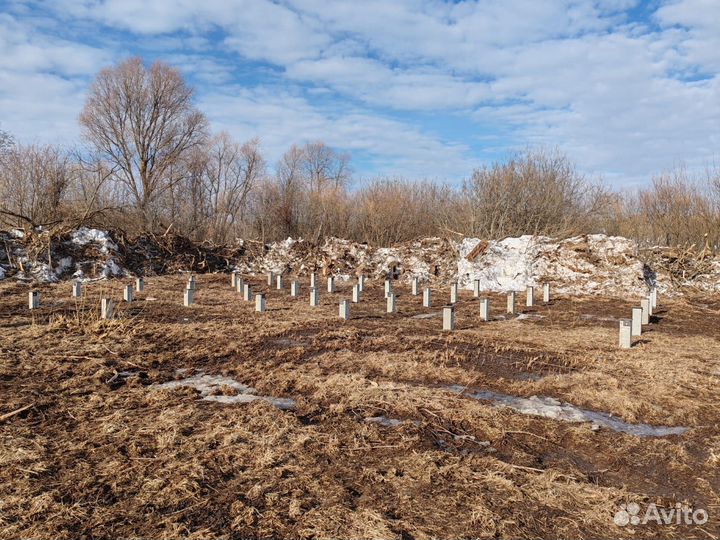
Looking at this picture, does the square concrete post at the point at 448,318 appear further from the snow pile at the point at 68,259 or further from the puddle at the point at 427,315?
the snow pile at the point at 68,259

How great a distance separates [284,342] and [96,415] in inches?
129

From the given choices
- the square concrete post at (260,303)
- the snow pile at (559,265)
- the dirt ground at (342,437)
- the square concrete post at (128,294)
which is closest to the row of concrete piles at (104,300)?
the square concrete post at (128,294)

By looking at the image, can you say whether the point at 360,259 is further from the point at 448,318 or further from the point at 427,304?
the point at 448,318

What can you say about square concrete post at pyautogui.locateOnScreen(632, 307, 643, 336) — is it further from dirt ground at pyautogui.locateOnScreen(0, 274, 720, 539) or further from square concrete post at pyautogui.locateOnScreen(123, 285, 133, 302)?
square concrete post at pyautogui.locateOnScreen(123, 285, 133, 302)

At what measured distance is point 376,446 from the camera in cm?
370

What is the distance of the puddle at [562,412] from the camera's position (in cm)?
413

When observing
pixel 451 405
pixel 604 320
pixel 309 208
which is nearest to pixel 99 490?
pixel 451 405

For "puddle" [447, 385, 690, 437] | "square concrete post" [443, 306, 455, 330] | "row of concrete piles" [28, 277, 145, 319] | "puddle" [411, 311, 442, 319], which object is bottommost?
"puddle" [447, 385, 690, 437]

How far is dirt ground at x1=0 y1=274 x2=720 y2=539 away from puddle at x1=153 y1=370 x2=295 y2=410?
0.40ft

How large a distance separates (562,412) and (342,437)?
2257 millimetres

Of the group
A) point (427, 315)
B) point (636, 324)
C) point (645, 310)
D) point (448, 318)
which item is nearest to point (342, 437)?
point (448, 318)

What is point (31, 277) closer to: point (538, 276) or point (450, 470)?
point (450, 470)

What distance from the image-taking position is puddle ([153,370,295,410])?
15.5 ft

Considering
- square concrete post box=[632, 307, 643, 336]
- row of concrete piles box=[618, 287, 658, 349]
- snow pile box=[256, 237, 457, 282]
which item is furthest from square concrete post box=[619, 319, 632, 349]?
snow pile box=[256, 237, 457, 282]
